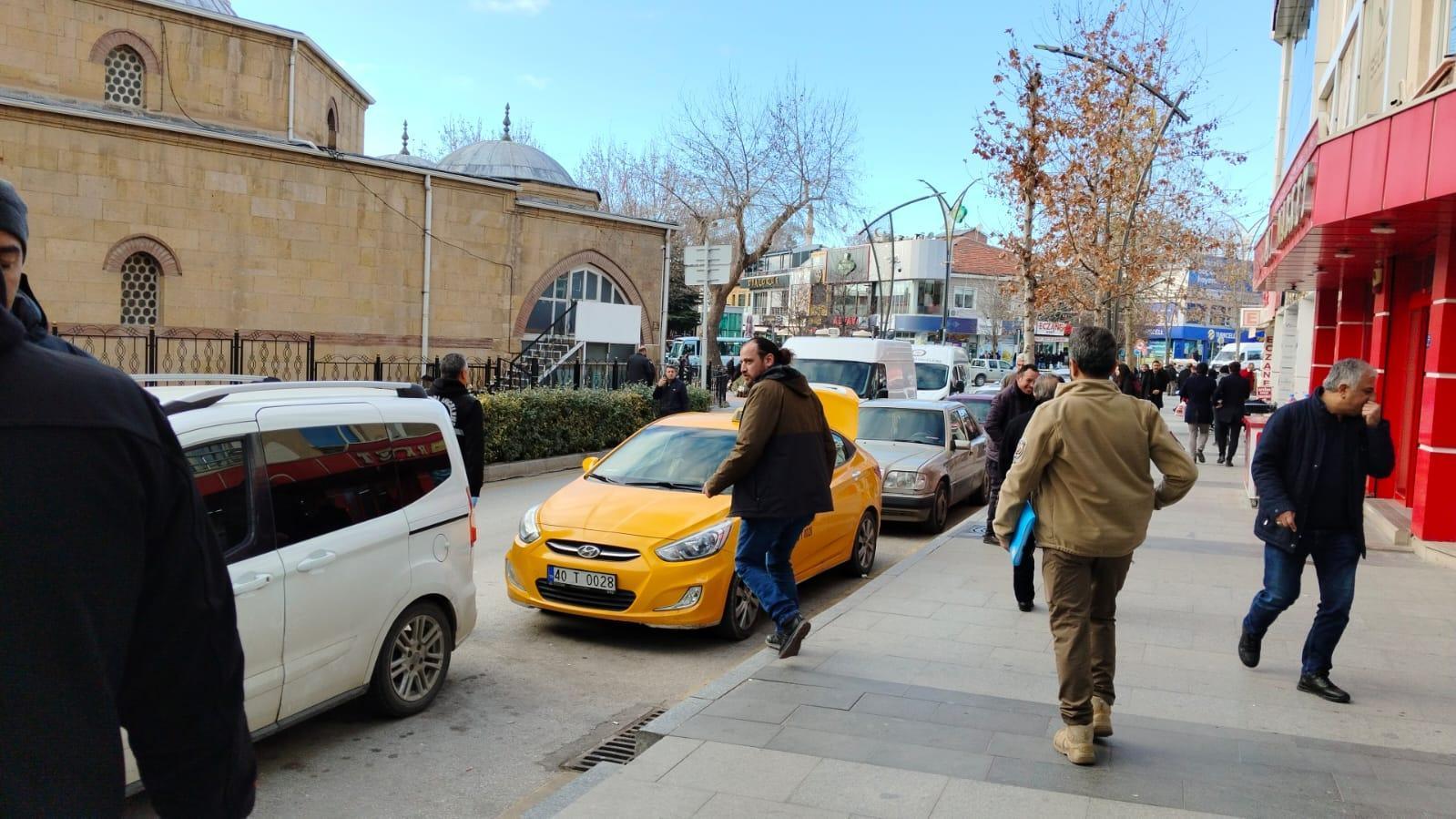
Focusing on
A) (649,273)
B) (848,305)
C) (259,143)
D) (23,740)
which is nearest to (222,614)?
(23,740)

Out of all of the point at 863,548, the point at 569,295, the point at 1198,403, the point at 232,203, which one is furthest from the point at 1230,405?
the point at 232,203

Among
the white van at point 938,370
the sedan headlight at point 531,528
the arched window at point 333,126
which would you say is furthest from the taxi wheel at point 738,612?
the arched window at point 333,126

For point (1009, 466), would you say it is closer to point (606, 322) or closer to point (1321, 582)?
point (1321, 582)

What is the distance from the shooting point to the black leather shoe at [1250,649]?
20.8 ft

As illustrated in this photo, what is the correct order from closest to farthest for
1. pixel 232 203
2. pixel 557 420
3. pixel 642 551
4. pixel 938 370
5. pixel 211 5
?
pixel 642 551 < pixel 557 420 < pixel 232 203 < pixel 211 5 < pixel 938 370

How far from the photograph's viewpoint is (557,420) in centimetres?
1723

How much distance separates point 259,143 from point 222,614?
74.2 ft

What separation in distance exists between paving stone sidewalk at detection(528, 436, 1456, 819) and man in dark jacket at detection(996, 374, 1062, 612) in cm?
17

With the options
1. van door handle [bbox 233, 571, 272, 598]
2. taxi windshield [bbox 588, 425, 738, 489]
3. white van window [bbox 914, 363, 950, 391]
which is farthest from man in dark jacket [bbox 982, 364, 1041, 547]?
white van window [bbox 914, 363, 950, 391]

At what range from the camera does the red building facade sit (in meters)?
8.37

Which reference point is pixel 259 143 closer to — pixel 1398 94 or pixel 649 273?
pixel 649 273

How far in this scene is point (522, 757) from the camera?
518cm

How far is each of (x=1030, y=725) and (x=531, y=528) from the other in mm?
3538

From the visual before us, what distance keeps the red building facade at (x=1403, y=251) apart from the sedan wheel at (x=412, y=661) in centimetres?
762
